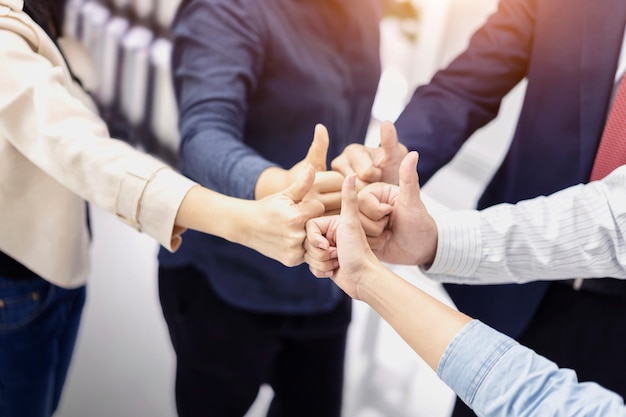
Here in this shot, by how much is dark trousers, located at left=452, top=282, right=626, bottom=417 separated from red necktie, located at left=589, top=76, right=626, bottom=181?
0.64ft

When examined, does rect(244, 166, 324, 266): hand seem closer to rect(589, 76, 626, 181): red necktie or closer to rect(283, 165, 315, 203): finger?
rect(283, 165, 315, 203): finger

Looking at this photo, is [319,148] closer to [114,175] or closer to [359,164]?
[359,164]

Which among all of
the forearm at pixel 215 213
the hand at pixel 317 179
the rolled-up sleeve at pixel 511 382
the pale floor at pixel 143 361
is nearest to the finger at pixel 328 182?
the hand at pixel 317 179

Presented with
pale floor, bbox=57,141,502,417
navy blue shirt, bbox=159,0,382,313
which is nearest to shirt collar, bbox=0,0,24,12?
navy blue shirt, bbox=159,0,382,313

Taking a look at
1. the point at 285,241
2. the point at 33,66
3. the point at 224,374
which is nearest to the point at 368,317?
the point at 224,374

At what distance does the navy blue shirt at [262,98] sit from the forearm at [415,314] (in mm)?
284

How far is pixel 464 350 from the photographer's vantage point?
0.66 metres

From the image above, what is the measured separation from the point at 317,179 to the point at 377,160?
13 cm

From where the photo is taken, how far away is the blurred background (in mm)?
1354

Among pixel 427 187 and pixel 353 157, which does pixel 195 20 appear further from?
pixel 427 187

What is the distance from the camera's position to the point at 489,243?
89 centimetres

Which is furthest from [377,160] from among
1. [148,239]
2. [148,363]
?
[148,239]

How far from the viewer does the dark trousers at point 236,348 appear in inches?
47.4

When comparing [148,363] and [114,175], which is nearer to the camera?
[114,175]
